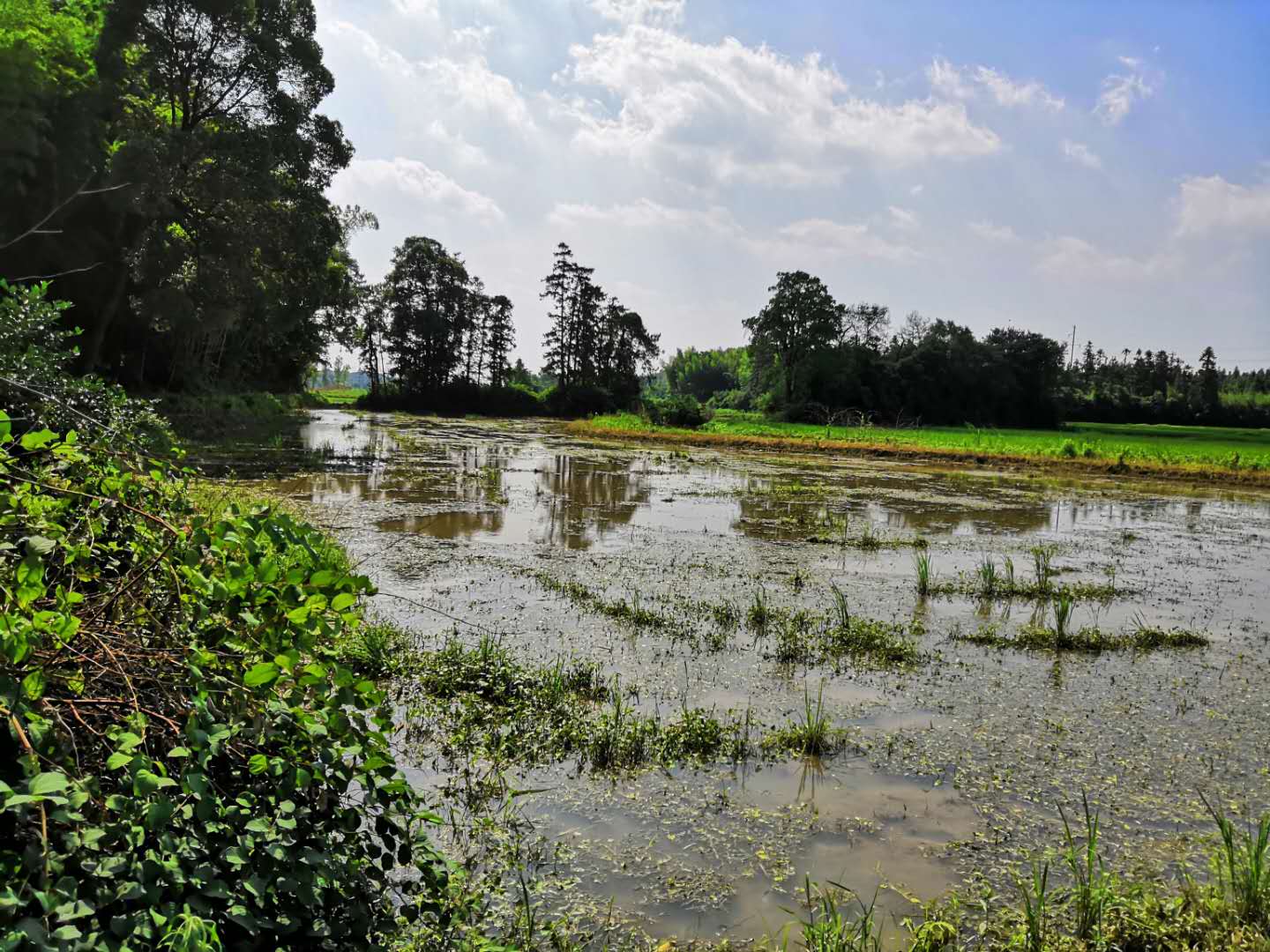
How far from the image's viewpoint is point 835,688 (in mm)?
5180

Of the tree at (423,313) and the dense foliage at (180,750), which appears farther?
the tree at (423,313)

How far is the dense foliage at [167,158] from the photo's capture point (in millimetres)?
16703

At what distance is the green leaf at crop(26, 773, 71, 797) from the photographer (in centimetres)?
125

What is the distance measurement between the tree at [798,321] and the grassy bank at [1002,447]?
16.5m

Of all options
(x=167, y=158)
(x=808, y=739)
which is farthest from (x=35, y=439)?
(x=167, y=158)

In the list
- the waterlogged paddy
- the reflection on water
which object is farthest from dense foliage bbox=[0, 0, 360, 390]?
the waterlogged paddy

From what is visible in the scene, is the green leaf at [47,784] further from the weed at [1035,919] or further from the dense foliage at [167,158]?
the dense foliage at [167,158]

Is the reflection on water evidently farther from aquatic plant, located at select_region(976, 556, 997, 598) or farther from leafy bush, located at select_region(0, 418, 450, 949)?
leafy bush, located at select_region(0, 418, 450, 949)

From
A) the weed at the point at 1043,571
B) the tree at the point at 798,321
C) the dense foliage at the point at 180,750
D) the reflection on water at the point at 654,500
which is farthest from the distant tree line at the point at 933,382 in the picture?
the dense foliage at the point at 180,750

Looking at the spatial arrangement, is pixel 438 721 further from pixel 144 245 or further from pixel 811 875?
pixel 144 245

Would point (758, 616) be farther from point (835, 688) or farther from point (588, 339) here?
point (588, 339)

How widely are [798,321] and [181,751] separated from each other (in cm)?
5493

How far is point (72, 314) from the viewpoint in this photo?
2172 cm

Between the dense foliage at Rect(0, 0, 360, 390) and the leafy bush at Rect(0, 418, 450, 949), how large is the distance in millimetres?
Result: 18493
